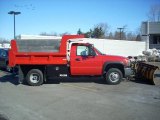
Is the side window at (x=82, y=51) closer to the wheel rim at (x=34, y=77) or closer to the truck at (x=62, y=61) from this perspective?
the truck at (x=62, y=61)

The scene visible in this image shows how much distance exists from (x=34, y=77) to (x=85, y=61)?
2708 mm

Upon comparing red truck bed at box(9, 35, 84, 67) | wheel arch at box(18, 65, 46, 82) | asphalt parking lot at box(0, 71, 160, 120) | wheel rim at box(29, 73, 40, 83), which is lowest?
asphalt parking lot at box(0, 71, 160, 120)

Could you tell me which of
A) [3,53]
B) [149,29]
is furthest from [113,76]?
[149,29]

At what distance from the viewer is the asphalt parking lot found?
8461 millimetres

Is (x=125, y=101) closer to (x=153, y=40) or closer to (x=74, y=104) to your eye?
(x=74, y=104)

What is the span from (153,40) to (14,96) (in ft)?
151

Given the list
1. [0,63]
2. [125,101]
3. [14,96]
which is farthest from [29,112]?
[0,63]

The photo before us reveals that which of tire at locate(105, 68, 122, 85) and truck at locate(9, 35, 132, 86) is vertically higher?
truck at locate(9, 35, 132, 86)

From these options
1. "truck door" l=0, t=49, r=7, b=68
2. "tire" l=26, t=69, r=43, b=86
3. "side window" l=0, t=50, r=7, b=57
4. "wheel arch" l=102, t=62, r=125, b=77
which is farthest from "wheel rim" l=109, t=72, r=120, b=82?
"side window" l=0, t=50, r=7, b=57

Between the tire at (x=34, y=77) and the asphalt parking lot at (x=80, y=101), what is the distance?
0.35 meters

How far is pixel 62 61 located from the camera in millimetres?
14273

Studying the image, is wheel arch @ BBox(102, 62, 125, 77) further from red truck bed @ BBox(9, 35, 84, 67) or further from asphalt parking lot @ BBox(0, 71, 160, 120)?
red truck bed @ BBox(9, 35, 84, 67)

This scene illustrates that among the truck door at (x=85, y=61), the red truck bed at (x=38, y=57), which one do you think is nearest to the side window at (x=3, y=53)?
the red truck bed at (x=38, y=57)

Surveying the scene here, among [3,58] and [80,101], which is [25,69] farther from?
[3,58]
